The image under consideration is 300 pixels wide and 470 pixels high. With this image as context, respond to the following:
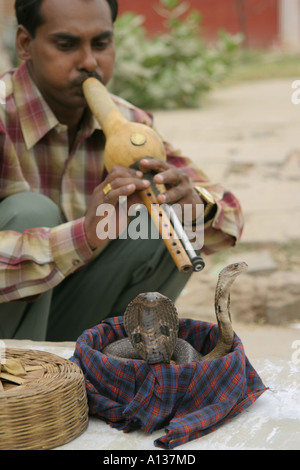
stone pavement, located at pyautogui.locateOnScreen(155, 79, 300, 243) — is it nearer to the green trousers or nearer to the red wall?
the green trousers

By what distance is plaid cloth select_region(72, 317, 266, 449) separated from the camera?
5.89 ft

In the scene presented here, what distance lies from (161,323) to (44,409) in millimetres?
340

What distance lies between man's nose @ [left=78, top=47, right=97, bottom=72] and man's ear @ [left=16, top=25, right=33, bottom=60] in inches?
10.7

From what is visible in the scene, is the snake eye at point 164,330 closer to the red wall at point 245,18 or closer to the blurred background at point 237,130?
the blurred background at point 237,130

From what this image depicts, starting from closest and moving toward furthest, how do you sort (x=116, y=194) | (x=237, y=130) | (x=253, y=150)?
(x=116, y=194)
(x=253, y=150)
(x=237, y=130)

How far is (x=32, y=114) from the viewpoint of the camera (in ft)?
9.04

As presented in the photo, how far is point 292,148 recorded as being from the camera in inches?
269

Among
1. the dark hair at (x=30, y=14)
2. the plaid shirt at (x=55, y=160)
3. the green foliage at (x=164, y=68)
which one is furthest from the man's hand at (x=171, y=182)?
the green foliage at (x=164, y=68)

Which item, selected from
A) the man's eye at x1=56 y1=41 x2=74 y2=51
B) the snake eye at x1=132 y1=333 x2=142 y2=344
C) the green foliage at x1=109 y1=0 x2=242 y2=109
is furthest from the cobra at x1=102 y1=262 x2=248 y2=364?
the green foliage at x1=109 y1=0 x2=242 y2=109

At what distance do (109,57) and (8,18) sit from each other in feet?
20.6

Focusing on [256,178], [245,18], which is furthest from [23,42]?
[245,18]

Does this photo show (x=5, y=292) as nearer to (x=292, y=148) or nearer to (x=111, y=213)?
(x=111, y=213)

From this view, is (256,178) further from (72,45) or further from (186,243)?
(186,243)
